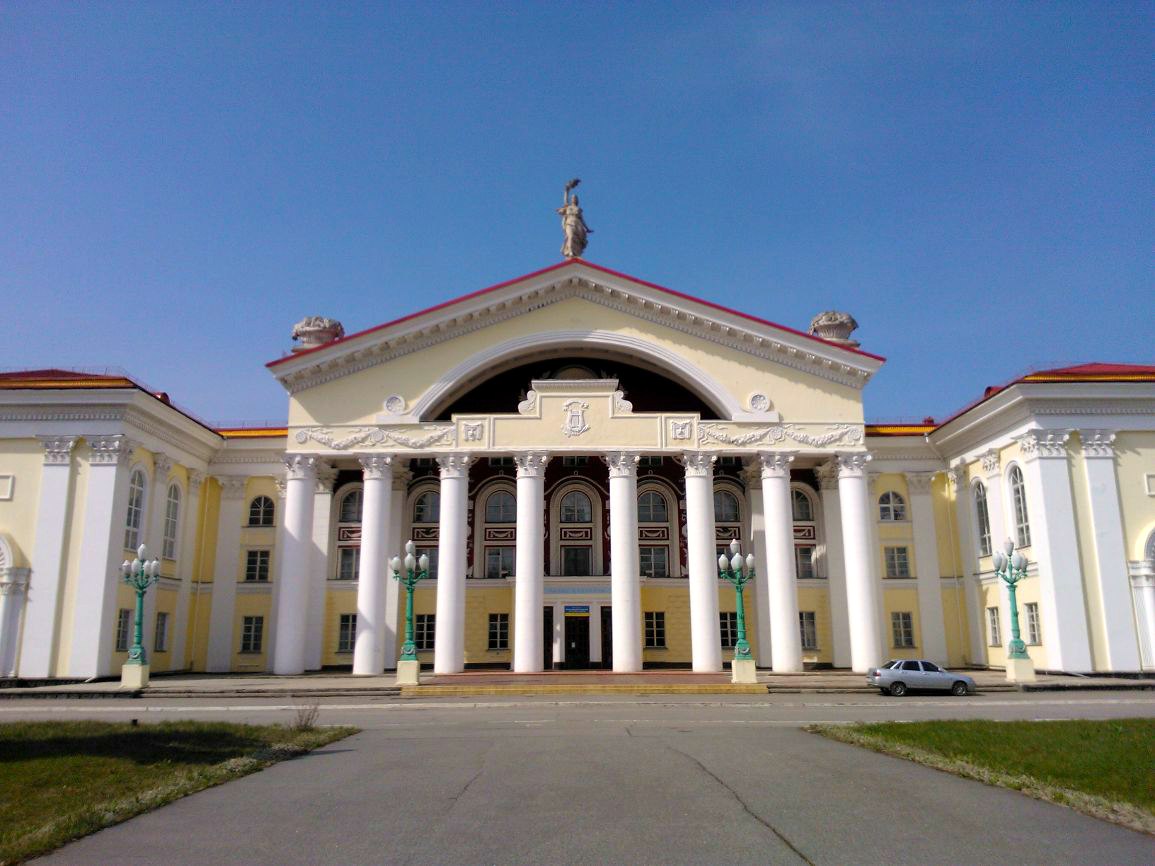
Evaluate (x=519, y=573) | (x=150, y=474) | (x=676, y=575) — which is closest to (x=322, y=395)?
(x=150, y=474)

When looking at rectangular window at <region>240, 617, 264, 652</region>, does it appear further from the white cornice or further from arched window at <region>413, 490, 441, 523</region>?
the white cornice

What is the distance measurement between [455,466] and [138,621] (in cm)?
1015

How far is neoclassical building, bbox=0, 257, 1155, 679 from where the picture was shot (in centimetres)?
2772

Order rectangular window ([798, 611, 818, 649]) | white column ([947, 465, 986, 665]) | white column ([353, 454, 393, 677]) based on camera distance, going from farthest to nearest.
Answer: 1. rectangular window ([798, 611, 818, 649])
2. white column ([947, 465, 986, 665])
3. white column ([353, 454, 393, 677])

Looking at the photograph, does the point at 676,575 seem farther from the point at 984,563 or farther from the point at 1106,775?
the point at 1106,775

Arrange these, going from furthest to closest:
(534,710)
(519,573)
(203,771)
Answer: (519,573) → (534,710) → (203,771)

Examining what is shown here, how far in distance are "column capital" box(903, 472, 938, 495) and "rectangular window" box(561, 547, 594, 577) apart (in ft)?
39.5

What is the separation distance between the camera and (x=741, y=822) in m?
7.50

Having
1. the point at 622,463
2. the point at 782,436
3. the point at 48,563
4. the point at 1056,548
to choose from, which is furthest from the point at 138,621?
the point at 1056,548

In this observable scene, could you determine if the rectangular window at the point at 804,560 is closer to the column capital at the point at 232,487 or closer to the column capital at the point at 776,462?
the column capital at the point at 776,462

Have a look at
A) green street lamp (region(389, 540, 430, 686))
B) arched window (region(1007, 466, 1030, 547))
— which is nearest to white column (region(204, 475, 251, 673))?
green street lamp (region(389, 540, 430, 686))

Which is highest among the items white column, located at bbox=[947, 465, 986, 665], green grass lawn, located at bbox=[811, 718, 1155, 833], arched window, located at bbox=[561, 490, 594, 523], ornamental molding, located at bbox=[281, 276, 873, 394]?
ornamental molding, located at bbox=[281, 276, 873, 394]

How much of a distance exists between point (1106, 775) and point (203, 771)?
9456 millimetres

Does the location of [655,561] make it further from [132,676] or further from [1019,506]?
[132,676]
